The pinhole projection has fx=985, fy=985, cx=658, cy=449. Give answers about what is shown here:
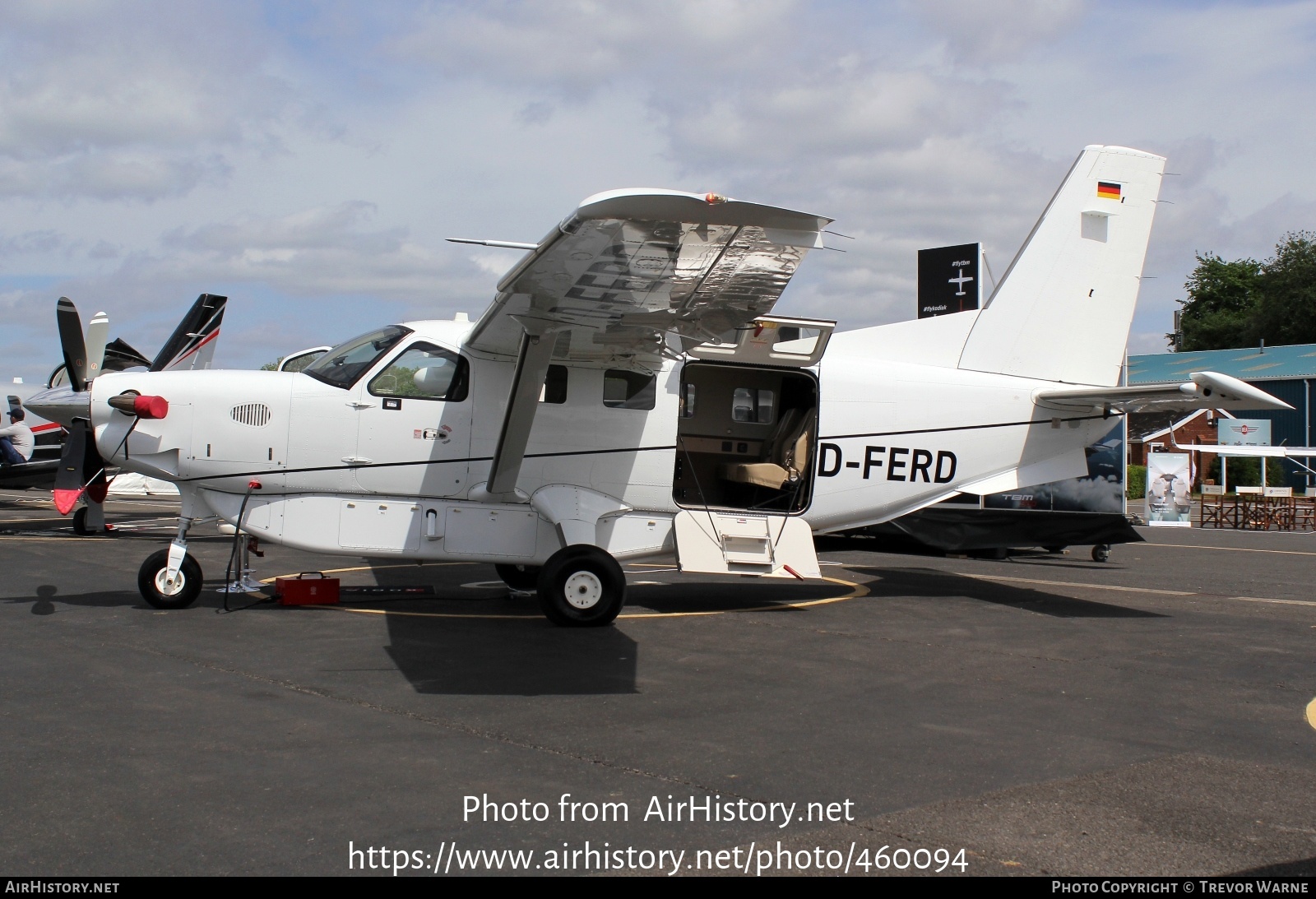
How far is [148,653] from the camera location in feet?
25.5

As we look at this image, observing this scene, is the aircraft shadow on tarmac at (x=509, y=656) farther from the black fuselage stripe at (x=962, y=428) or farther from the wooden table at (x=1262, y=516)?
the wooden table at (x=1262, y=516)

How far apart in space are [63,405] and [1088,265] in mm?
11613

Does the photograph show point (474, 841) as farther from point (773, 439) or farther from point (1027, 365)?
point (1027, 365)

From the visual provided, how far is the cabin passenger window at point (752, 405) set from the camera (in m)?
12.4

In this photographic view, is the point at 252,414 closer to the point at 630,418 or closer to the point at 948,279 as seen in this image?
the point at 630,418

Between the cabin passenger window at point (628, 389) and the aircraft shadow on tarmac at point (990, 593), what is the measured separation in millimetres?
4141

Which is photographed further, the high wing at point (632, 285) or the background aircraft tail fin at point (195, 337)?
the background aircraft tail fin at point (195, 337)

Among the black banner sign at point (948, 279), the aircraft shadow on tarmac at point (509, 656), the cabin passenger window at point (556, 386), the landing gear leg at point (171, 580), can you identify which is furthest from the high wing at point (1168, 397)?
the black banner sign at point (948, 279)

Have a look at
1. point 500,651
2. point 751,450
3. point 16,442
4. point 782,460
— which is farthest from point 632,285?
point 16,442

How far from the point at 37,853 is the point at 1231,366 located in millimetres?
63871

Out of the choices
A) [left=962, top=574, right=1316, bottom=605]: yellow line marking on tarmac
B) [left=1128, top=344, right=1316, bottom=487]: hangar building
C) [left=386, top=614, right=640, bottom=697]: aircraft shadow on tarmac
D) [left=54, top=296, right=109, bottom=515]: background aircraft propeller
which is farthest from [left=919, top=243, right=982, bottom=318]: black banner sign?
[left=1128, top=344, right=1316, bottom=487]: hangar building

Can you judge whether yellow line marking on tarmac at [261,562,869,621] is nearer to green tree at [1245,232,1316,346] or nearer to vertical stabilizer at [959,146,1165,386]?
vertical stabilizer at [959,146,1165,386]

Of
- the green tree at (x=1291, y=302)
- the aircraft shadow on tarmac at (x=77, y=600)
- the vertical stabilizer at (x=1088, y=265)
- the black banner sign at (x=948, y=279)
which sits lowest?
the aircraft shadow on tarmac at (x=77, y=600)

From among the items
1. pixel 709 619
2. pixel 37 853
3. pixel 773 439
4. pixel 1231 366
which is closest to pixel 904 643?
pixel 709 619
